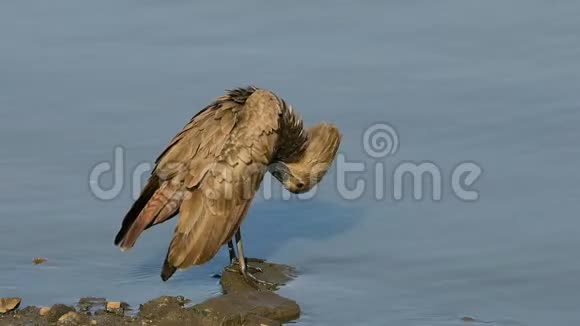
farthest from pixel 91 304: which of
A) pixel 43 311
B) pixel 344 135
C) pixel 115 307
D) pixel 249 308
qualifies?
pixel 344 135

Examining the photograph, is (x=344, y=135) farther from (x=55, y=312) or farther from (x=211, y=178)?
(x=55, y=312)

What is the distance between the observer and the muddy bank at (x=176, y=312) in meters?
8.74

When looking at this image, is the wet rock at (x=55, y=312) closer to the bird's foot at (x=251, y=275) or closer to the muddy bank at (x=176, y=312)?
the muddy bank at (x=176, y=312)

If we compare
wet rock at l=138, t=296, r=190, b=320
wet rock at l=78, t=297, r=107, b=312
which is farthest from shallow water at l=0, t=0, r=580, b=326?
wet rock at l=138, t=296, r=190, b=320

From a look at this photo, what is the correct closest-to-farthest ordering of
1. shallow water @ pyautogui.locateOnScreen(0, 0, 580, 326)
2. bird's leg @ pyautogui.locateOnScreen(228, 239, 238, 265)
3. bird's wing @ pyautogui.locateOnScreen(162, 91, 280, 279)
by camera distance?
bird's wing @ pyautogui.locateOnScreen(162, 91, 280, 279) → shallow water @ pyautogui.locateOnScreen(0, 0, 580, 326) → bird's leg @ pyautogui.locateOnScreen(228, 239, 238, 265)

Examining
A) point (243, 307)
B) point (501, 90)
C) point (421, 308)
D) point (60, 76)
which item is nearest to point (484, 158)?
point (501, 90)

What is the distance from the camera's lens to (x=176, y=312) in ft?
28.9

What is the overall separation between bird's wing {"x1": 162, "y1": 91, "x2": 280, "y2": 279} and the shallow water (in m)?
0.44

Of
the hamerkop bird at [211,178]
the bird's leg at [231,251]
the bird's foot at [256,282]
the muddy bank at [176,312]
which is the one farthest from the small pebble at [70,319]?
the bird's leg at [231,251]

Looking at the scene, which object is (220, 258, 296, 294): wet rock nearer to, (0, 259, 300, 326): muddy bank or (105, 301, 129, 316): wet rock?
(0, 259, 300, 326): muddy bank

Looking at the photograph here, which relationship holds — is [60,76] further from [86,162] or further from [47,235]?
[47,235]

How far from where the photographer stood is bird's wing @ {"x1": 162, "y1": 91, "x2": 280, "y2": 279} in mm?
9539

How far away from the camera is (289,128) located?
10484 millimetres

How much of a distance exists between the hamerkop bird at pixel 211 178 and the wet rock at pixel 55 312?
0.85 m
